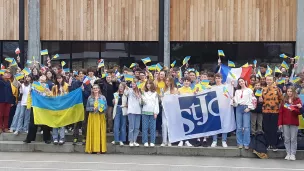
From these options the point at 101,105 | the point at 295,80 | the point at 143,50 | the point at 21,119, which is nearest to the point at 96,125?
the point at 101,105

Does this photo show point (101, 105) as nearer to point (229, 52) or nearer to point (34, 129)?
point (34, 129)

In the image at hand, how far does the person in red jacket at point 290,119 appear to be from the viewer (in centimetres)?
1273

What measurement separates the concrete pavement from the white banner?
3.25ft

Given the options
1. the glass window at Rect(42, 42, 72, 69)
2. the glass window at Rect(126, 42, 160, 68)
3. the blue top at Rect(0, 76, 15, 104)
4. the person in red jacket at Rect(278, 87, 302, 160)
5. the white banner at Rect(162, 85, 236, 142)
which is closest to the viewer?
the person in red jacket at Rect(278, 87, 302, 160)

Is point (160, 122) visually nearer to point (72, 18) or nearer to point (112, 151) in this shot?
point (112, 151)

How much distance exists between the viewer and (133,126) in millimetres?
13758

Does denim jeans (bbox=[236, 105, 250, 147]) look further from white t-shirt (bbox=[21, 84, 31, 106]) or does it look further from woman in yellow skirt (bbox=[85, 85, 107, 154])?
white t-shirt (bbox=[21, 84, 31, 106])

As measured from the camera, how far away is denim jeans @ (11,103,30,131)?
1477 centimetres

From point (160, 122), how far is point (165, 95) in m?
0.87

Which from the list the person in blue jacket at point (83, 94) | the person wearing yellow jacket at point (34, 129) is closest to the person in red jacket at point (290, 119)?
the person in blue jacket at point (83, 94)

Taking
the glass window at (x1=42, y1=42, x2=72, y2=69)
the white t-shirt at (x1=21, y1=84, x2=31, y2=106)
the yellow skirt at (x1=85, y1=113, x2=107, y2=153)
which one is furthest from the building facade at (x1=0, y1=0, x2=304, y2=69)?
the yellow skirt at (x1=85, y1=113, x2=107, y2=153)

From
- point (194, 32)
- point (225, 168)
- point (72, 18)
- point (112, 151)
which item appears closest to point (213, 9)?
point (194, 32)

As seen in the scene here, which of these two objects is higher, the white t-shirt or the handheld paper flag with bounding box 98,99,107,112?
the white t-shirt

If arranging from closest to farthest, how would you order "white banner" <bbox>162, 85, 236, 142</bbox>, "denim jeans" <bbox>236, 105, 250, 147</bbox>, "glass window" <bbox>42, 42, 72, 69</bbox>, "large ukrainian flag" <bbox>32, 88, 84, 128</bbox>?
"denim jeans" <bbox>236, 105, 250, 147</bbox> → "white banner" <bbox>162, 85, 236, 142</bbox> → "large ukrainian flag" <bbox>32, 88, 84, 128</bbox> → "glass window" <bbox>42, 42, 72, 69</bbox>
